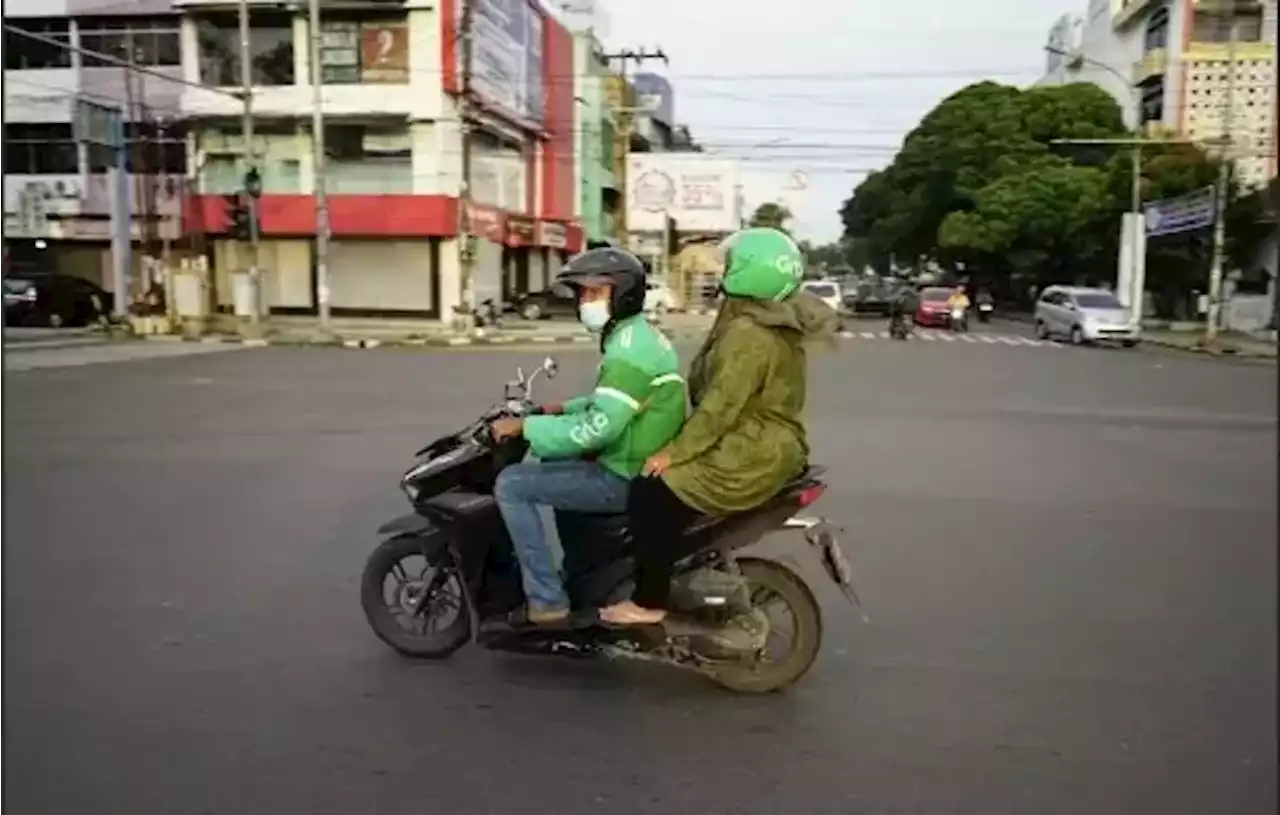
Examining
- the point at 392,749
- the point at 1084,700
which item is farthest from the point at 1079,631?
the point at 392,749

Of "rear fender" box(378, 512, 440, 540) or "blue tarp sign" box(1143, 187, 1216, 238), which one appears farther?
"blue tarp sign" box(1143, 187, 1216, 238)

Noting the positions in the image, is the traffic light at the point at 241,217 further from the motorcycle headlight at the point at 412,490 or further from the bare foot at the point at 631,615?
the bare foot at the point at 631,615

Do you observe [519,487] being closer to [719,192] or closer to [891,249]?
[719,192]

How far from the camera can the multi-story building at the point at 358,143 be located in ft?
105

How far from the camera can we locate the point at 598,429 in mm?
4219

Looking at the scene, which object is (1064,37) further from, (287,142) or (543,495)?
(287,142)

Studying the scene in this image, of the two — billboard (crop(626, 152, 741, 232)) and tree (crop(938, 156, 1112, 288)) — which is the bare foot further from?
billboard (crop(626, 152, 741, 232))

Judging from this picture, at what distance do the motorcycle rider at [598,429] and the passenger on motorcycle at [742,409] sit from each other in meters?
0.15

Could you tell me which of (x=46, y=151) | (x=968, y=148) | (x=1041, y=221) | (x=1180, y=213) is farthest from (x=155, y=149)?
(x=968, y=148)

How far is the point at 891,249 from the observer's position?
6066 centimetres

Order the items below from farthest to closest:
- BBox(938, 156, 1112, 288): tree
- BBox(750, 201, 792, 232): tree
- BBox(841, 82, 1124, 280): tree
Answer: BBox(841, 82, 1124, 280): tree < BBox(938, 156, 1112, 288): tree < BBox(750, 201, 792, 232): tree

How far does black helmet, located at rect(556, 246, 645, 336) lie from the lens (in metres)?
4.29

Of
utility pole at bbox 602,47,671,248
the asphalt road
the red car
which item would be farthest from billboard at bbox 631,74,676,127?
the asphalt road

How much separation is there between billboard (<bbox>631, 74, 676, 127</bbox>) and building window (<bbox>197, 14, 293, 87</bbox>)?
Result: 25181 millimetres
